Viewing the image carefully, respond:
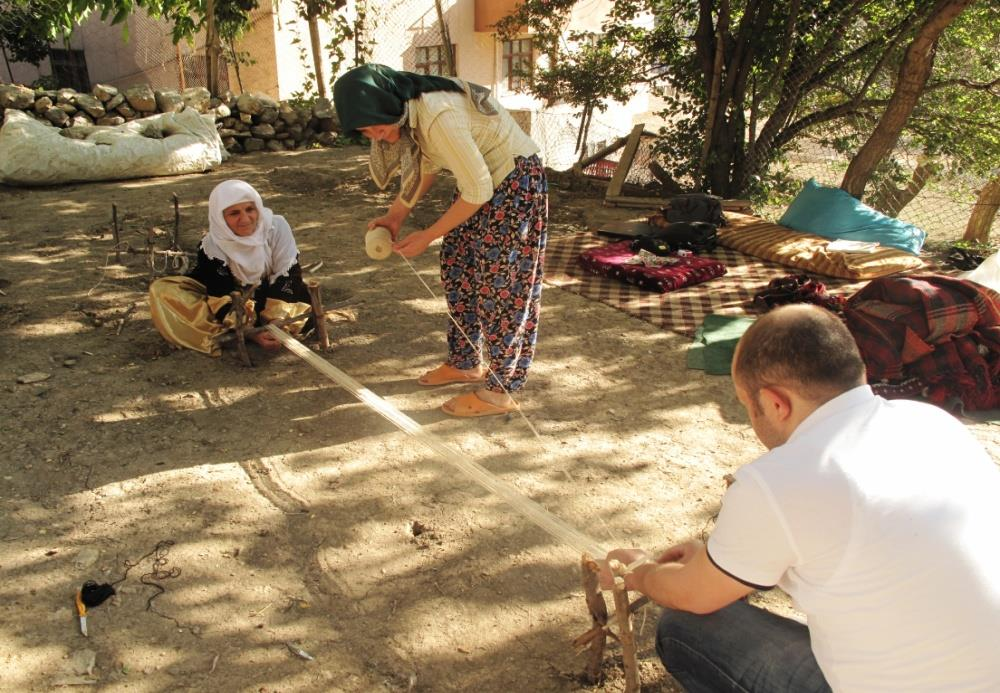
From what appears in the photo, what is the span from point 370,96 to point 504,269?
2.77 ft

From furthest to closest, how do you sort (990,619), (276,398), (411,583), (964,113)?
(964,113) < (276,398) < (411,583) < (990,619)

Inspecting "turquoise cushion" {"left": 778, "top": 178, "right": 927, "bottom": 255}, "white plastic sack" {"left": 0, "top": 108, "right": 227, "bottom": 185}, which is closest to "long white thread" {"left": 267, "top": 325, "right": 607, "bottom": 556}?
"turquoise cushion" {"left": 778, "top": 178, "right": 927, "bottom": 255}

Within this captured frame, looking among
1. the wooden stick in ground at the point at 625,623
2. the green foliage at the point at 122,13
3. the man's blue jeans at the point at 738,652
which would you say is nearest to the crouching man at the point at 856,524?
the man's blue jeans at the point at 738,652

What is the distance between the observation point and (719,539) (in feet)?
4.28

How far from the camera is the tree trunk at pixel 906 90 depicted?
588 centimetres

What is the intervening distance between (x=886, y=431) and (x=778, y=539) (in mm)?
254

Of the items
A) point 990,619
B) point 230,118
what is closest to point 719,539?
point 990,619

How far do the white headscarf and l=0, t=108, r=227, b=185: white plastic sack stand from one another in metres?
4.19

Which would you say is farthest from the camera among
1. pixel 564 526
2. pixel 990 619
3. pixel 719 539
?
pixel 564 526

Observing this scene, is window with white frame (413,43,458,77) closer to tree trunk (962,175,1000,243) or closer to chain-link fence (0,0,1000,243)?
chain-link fence (0,0,1000,243)

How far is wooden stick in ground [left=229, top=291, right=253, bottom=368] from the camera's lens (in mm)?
3523

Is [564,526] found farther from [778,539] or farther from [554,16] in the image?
[554,16]

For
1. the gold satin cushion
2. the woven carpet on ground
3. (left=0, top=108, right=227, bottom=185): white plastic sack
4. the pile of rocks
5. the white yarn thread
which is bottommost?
the woven carpet on ground

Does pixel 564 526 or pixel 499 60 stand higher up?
pixel 499 60
